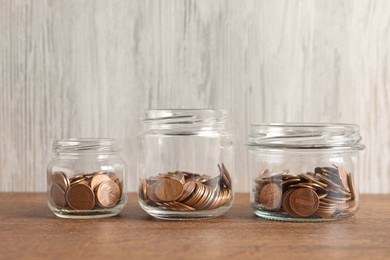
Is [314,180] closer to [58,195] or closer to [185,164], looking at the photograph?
[185,164]

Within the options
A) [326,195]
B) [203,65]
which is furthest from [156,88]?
[326,195]

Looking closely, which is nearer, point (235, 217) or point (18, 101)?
point (235, 217)

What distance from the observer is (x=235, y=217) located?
46.1 inches

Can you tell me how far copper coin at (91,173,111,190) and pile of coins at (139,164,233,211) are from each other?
73 millimetres

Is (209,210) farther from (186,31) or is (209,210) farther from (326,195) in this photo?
(186,31)

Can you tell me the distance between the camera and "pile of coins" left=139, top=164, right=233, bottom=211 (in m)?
1.10

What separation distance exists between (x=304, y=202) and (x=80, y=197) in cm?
40

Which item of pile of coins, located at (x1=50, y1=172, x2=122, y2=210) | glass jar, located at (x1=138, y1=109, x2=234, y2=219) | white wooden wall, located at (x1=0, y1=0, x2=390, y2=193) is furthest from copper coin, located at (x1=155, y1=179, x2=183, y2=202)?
white wooden wall, located at (x1=0, y1=0, x2=390, y2=193)

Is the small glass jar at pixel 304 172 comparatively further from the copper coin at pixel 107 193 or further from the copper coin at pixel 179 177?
the copper coin at pixel 107 193

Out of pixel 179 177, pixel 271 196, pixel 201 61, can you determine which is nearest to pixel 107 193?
pixel 179 177

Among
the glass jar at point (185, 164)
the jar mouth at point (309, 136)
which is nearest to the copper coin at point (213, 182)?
the glass jar at point (185, 164)

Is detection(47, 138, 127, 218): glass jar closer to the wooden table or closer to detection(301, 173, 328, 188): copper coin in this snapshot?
the wooden table

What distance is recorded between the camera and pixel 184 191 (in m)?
1.10

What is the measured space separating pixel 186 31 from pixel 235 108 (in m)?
0.21
